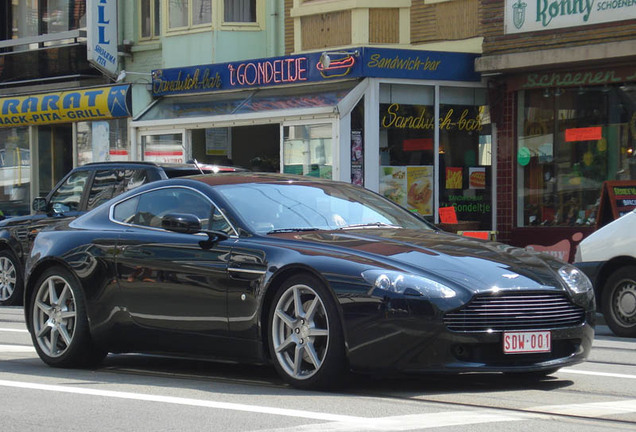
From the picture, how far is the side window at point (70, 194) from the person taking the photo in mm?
14625

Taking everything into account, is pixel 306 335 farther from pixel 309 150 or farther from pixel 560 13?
pixel 309 150

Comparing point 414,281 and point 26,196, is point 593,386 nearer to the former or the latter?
point 414,281

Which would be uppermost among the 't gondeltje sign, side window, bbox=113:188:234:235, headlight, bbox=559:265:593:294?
the 't gondeltje sign

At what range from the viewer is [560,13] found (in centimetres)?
1828

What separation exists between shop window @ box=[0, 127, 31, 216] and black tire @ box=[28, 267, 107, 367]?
62.1 feet

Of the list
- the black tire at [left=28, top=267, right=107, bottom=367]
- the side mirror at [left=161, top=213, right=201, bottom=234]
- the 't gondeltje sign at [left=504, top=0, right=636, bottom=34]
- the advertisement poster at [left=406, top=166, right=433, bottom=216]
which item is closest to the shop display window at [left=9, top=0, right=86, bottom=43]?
the advertisement poster at [left=406, top=166, right=433, bottom=216]

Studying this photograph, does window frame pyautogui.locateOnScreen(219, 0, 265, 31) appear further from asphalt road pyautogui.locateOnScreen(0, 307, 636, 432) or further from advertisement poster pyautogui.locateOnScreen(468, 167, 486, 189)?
asphalt road pyautogui.locateOnScreen(0, 307, 636, 432)

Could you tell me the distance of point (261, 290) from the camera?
24.8ft

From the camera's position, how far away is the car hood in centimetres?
709

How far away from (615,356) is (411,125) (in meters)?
10.5

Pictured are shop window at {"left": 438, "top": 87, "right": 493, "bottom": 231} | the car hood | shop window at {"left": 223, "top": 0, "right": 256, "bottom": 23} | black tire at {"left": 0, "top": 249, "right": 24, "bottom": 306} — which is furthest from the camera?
shop window at {"left": 223, "top": 0, "right": 256, "bottom": 23}

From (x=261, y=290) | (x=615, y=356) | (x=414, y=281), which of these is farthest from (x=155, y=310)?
(x=615, y=356)

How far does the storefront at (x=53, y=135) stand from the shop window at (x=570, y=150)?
8.68 meters

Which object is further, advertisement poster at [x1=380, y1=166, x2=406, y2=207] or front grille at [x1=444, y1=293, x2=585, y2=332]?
advertisement poster at [x1=380, y1=166, x2=406, y2=207]
